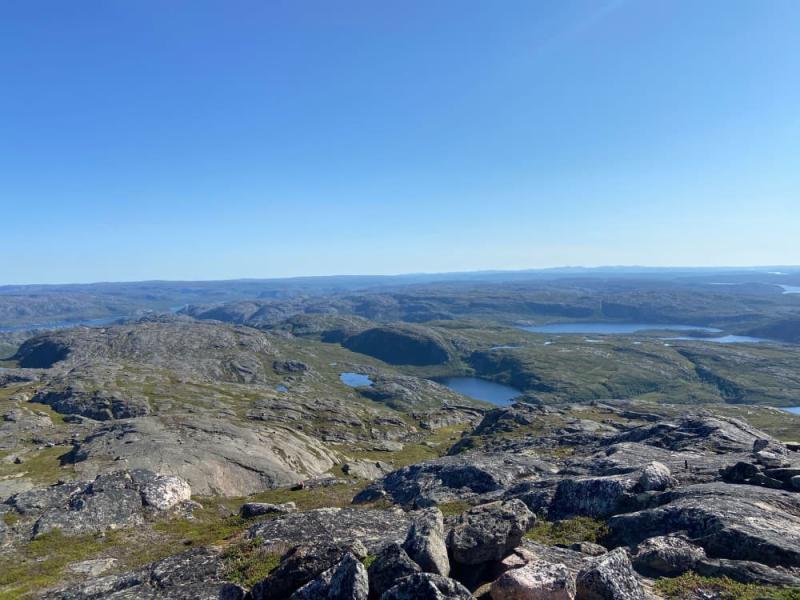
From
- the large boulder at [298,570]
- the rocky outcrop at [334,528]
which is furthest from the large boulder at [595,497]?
the large boulder at [298,570]

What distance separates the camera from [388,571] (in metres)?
16.3

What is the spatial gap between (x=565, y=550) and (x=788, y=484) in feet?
57.8

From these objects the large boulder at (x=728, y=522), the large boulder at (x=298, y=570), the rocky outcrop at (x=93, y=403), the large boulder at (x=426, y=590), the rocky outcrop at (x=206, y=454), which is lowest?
the rocky outcrop at (x=93, y=403)

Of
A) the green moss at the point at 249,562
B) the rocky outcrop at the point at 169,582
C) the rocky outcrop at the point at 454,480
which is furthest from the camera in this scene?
the rocky outcrop at the point at 454,480

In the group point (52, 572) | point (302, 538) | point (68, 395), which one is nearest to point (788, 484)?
point (302, 538)

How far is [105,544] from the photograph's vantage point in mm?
36938

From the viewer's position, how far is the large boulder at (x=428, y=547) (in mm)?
17547

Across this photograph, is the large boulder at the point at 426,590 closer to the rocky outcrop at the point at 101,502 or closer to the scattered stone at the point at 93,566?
the scattered stone at the point at 93,566

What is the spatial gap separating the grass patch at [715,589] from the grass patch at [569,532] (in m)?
7.40

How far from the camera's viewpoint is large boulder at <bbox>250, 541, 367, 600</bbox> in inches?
707

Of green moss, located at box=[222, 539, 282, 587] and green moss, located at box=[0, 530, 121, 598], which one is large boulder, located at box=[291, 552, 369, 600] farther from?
green moss, located at box=[0, 530, 121, 598]

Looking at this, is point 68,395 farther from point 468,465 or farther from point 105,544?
point 468,465

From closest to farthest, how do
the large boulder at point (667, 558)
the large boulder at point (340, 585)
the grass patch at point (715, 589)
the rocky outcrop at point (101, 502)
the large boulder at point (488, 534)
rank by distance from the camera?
the large boulder at point (340, 585) < the grass patch at point (715, 589) < the large boulder at point (488, 534) < the large boulder at point (667, 558) < the rocky outcrop at point (101, 502)

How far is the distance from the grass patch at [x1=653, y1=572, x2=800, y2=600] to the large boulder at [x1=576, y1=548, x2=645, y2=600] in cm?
340
